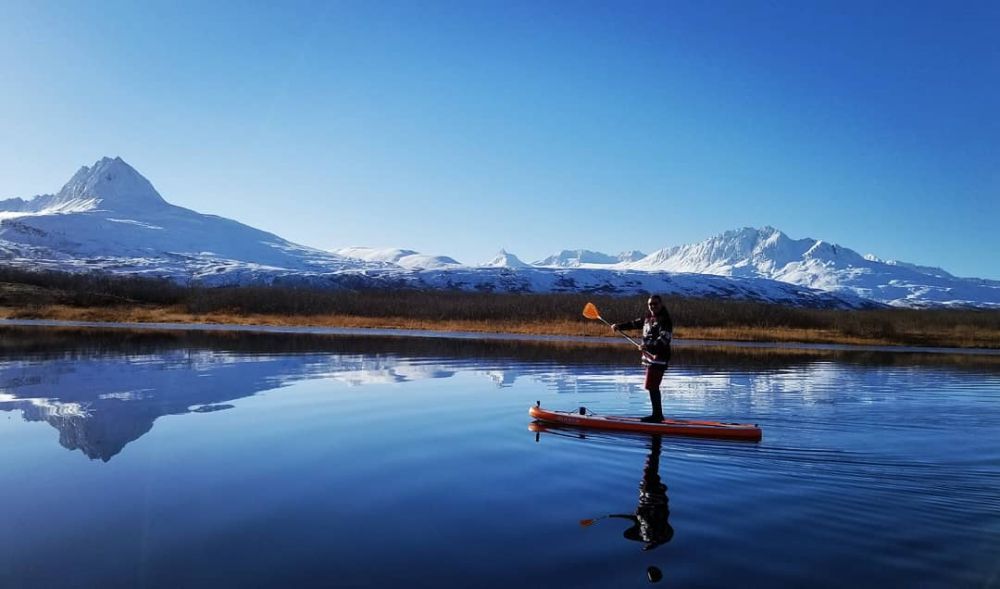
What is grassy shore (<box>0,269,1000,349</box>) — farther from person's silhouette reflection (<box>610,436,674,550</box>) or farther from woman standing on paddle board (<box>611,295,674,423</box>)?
person's silhouette reflection (<box>610,436,674,550</box>)

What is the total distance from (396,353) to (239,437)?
21.4m

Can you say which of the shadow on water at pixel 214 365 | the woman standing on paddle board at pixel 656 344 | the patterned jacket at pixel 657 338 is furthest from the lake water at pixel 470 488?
the patterned jacket at pixel 657 338

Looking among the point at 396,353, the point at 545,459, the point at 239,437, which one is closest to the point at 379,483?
the point at 545,459

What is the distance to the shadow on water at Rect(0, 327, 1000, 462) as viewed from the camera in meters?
15.5

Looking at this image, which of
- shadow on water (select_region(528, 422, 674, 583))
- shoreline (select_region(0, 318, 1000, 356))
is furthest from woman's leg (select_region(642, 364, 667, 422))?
shoreline (select_region(0, 318, 1000, 356))

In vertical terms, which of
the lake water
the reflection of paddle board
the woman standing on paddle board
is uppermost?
the woman standing on paddle board

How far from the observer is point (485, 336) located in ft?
173

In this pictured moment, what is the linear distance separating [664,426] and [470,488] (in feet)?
18.8

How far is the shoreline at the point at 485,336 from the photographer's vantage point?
A: 159ft

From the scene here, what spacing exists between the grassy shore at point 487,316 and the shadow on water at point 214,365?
43.6ft

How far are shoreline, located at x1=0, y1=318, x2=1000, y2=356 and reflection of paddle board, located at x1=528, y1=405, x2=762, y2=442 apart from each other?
32.6m

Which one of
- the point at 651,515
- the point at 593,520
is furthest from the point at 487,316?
the point at 593,520

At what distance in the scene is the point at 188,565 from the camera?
22.4 ft

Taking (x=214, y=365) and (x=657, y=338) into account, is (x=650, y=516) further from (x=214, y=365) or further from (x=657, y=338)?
(x=214, y=365)
